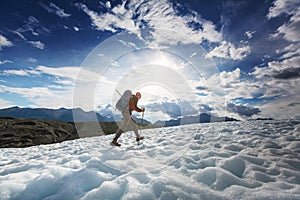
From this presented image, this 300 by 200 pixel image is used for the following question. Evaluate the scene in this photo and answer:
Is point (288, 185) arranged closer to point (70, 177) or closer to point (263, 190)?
point (263, 190)

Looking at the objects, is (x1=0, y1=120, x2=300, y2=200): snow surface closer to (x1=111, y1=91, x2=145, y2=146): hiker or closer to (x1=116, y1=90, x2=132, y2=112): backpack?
(x1=111, y1=91, x2=145, y2=146): hiker

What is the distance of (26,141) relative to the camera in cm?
1345

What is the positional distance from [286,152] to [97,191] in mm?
5270

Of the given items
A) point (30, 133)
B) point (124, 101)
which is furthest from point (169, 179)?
point (30, 133)

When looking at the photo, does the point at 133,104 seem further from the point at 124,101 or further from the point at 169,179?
the point at 169,179

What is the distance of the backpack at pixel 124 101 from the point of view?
831 cm

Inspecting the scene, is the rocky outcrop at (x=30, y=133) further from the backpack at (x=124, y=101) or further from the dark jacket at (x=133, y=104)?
the dark jacket at (x=133, y=104)

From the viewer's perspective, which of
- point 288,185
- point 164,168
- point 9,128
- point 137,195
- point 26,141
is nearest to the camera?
point 137,195

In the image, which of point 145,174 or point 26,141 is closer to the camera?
point 145,174

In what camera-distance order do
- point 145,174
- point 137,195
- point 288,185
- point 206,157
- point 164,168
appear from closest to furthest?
point 137,195
point 288,185
point 145,174
point 164,168
point 206,157

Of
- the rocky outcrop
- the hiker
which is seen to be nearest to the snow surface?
the hiker

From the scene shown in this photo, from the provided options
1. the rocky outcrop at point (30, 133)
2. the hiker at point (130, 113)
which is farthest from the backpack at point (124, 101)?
the rocky outcrop at point (30, 133)

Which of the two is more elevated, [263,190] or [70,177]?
[263,190]

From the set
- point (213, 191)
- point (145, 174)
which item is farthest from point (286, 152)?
point (145, 174)
